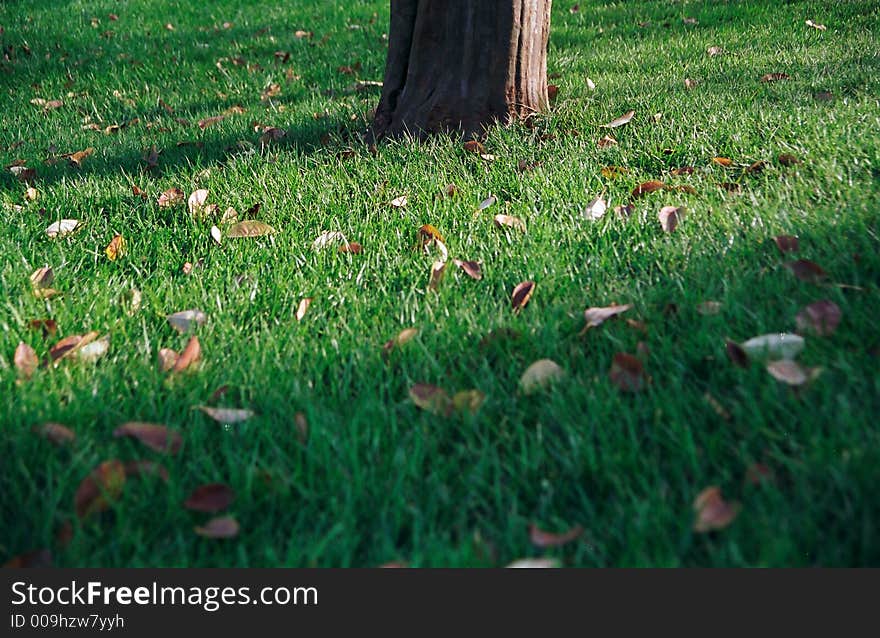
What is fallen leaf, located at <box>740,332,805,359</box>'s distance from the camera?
5.31 ft

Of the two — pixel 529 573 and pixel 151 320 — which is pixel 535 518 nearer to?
pixel 529 573

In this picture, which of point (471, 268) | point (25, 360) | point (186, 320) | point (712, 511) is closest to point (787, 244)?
point (471, 268)

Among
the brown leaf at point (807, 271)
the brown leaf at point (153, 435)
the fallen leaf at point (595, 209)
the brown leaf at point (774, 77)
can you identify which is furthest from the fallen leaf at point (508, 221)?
the brown leaf at point (774, 77)

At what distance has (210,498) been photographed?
1.43 metres

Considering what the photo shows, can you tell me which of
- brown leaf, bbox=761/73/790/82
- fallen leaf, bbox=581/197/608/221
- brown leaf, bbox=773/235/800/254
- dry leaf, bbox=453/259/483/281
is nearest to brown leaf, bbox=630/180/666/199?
fallen leaf, bbox=581/197/608/221

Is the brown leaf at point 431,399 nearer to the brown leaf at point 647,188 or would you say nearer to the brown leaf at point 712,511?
the brown leaf at point 712,511

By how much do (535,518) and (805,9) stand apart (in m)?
6.39

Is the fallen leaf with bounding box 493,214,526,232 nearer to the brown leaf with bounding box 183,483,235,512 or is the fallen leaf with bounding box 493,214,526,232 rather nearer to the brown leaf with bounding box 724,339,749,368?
the brown leaf with bounding box 724,339,749,368

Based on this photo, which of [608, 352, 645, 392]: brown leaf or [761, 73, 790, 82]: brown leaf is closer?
[608, 352, 645, 392]: brown leaf

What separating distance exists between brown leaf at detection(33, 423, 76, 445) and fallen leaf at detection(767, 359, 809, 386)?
4.92 ft

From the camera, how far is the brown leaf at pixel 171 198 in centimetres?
298

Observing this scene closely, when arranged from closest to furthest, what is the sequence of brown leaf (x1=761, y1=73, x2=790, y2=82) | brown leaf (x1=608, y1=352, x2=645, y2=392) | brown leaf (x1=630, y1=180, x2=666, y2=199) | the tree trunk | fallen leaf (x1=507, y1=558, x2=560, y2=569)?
1. fallen leaf (x1=507, y1=558, x2=560, y2=569)
2. brown leaf (x1=608, y1=352, x2=645, y2=392)
3. brown leaf (x1=630, y1=180, x2=666, y2=199)
4. the tree trunk
5. brown leaf (x1=761, y1=73, x2=790, y2=82)

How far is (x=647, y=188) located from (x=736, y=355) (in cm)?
123

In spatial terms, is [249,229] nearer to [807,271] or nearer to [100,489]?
[100,489]
